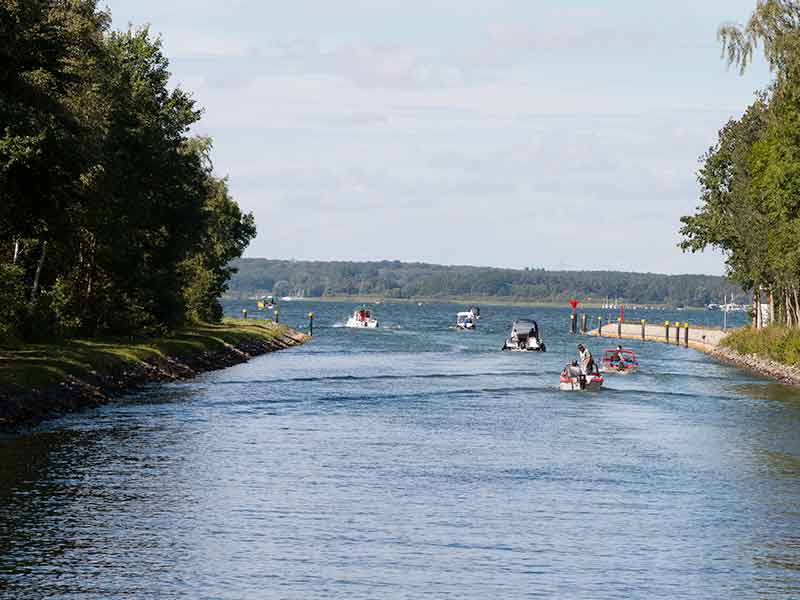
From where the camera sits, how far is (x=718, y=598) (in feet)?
75.3

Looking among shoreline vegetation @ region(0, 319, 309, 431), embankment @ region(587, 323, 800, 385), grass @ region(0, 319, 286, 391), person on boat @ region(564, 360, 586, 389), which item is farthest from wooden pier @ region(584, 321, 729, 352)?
grass @ region(0, 319, 286, 391)

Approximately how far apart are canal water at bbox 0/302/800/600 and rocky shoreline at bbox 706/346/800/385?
21733 mm

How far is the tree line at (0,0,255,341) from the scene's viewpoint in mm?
47344

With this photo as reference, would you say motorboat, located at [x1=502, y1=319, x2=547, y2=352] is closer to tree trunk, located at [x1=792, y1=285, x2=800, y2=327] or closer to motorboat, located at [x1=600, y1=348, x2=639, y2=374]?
tree trunk, located at [x1=792, y1=285, x2=800, y2=327]

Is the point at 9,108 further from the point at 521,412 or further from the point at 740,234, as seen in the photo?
the point at 740,234

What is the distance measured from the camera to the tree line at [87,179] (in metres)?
47.3

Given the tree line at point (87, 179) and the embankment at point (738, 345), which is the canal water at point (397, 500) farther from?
the embankment at point (738, 345)

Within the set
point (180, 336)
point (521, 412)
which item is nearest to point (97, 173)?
point (521, 412)

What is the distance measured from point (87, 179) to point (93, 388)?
1172 centimetres

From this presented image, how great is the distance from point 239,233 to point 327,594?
387 feet

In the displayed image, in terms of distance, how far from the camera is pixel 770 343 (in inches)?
3942

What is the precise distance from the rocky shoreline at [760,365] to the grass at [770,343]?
388 millimetres

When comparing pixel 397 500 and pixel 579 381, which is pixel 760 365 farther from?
pixel 397 500

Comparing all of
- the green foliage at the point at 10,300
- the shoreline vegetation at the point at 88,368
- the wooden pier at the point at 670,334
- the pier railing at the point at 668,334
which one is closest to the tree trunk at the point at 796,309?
the wooden pier at the point at 670,334
